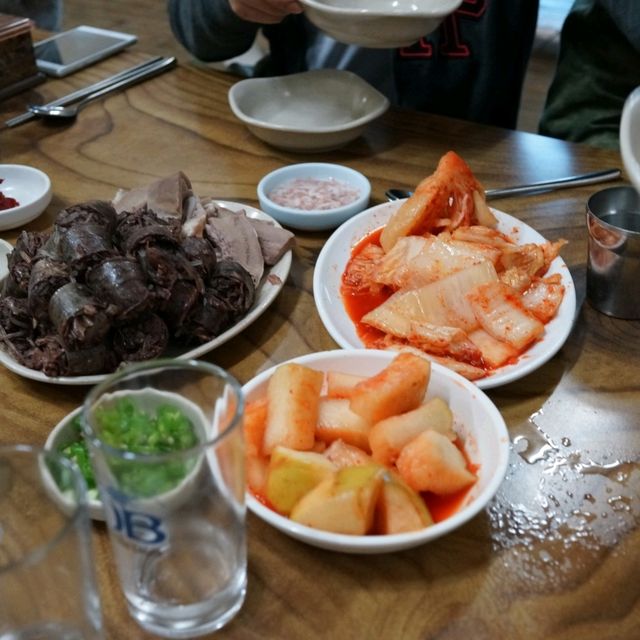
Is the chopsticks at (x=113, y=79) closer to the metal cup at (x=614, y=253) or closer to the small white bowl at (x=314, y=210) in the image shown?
the small white bowl at (x=314, y=210)

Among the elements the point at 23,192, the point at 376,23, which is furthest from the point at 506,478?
the point at 23,192

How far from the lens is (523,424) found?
1.28 metres

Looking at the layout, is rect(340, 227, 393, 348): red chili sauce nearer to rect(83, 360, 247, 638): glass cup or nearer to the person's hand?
rect(83, 360, 247, 638): glass cup

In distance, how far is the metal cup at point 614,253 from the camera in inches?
57.2

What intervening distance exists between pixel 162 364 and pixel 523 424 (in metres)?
0.66

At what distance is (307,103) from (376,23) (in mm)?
585

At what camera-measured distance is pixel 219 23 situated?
2.43 m

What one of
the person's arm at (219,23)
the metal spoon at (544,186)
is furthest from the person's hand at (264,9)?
the metal spoon at (544,186)

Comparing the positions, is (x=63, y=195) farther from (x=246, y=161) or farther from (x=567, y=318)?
(x=567, y=318)

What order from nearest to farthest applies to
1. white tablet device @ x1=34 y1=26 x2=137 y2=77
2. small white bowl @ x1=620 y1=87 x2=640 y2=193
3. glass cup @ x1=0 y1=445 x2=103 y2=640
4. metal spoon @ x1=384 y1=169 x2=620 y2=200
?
glass cup @ x1=0 y1=445 x2=103 y2=640 → small white bowl @ x1=620 y1=87 x2=640 y2=193 → metal spoon @ x1=384 y1=169 x2=620 y2=200 → white tablet device @ x1=34 y1=26 x2=137 y2=77

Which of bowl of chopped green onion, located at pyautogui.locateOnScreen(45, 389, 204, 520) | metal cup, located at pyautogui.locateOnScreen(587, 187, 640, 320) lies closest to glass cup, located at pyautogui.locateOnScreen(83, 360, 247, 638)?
bowl of chopped green onion, located at pyautogui.locateOnScreen(45, 389, 204, 520)

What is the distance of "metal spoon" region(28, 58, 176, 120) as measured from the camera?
2355mm

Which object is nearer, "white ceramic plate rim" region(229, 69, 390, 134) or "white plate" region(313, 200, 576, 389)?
"white plate" region(313, 200, 576, 389)

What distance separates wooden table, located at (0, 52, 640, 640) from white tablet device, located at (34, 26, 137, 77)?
627 mm
